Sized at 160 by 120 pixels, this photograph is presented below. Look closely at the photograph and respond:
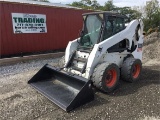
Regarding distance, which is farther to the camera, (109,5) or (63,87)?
(109,5)

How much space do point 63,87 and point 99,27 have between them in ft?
6.32

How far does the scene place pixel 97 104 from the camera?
4.48 m

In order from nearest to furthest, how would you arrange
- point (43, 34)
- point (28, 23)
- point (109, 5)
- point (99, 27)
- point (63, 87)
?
point (63, 87)
point (99, 27)
point (28, 23)
point (43, 34)
point (109, 5)

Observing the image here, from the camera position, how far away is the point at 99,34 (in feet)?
18.0

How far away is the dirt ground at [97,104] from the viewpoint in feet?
13.2

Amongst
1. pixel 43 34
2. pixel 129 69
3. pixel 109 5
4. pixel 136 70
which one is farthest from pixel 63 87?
pixel 109 5

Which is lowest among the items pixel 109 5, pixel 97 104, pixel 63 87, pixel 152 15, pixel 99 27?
pixel 97 104

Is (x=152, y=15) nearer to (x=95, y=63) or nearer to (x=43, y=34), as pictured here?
(x=43, y=34)

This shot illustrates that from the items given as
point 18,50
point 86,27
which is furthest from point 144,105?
point 18,50

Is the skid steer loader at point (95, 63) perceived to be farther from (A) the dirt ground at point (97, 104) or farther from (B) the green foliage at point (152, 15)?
(B) the green foliage at point (152, 15)

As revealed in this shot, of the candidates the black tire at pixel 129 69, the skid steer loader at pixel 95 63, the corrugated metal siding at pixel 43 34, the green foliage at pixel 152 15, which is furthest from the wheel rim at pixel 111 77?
the green foliage at pixel 152 15


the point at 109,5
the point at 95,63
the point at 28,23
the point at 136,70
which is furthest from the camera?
the point at 109,5

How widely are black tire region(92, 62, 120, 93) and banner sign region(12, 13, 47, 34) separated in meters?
6.37

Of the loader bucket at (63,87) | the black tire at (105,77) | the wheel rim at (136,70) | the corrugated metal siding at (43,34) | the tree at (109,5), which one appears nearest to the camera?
the loader bucket at (63,87)
